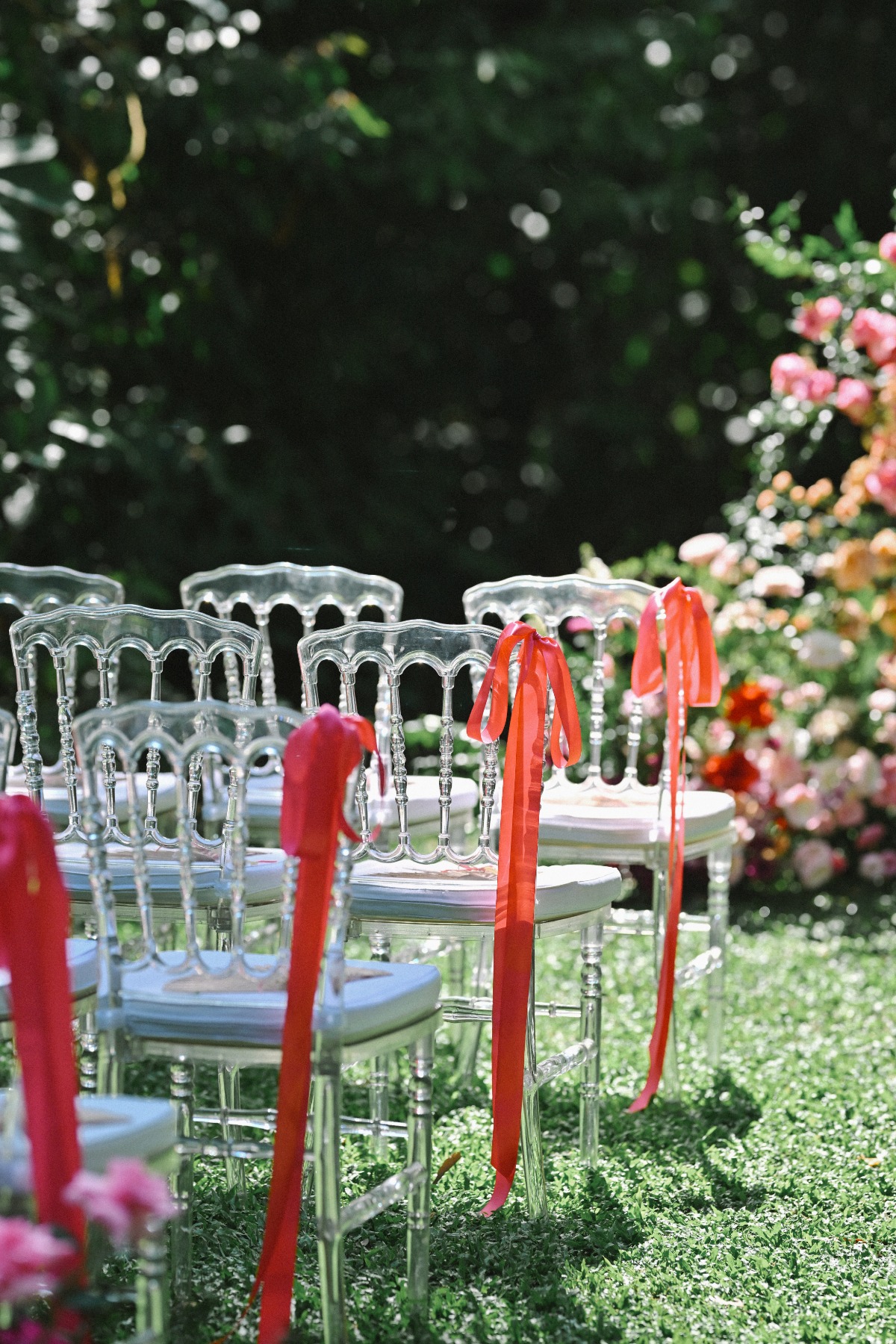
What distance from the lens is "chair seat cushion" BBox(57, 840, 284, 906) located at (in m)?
3.13

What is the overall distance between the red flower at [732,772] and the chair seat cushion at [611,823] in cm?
222

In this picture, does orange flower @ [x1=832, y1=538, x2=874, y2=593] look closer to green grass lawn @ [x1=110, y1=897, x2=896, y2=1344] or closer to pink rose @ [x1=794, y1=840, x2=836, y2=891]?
pink rose @ [x1=794, y1=840, x2=836, y2=891]

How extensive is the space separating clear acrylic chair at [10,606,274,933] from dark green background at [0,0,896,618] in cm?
324

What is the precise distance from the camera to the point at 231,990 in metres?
2.48

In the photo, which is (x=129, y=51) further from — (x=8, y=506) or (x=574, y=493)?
(x=574, y=493)

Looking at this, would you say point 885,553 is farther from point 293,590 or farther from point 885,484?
point 293,590

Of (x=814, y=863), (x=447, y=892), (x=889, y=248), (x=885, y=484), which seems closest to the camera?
(x=447, y=892)

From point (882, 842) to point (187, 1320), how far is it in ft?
15.4

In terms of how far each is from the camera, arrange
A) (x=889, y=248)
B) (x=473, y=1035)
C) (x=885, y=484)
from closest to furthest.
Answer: (x=473, y=1035)
(x=889, y=248)
(x=885, y=484)

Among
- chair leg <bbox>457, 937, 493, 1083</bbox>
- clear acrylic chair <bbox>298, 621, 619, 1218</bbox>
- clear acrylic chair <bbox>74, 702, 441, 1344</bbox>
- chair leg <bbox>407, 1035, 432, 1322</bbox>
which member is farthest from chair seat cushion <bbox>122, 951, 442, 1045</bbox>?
chair leg <bbox>457, 937, 493, 1083</bbox>

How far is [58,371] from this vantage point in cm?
708

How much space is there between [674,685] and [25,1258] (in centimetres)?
236

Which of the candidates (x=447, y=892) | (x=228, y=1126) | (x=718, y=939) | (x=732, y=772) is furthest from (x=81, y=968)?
(x=732, y=772)

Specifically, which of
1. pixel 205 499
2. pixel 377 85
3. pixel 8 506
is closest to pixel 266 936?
pixel 8 506
